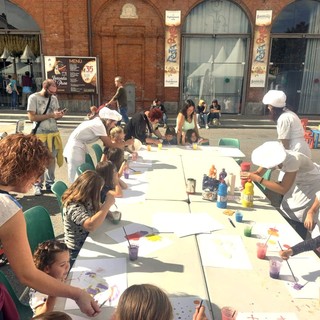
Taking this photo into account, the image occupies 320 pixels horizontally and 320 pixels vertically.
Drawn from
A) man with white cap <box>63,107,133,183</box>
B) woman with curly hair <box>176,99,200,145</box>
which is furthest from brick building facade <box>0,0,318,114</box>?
man with white cap <box>63,107,133,183</box>

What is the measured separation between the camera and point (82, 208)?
313cm

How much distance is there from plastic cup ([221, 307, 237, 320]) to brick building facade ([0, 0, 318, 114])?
13.7 metres

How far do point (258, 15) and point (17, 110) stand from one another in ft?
38.0

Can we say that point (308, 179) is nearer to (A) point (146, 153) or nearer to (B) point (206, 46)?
(A) point (146, 153)

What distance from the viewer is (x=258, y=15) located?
14.5m

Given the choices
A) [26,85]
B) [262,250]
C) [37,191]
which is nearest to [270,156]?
[262,250]

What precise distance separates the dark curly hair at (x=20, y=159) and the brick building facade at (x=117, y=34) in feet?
44.3

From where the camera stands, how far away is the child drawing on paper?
1.61 metres

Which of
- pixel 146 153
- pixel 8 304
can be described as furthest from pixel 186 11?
pixel 8 304

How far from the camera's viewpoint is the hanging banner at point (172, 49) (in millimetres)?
14578

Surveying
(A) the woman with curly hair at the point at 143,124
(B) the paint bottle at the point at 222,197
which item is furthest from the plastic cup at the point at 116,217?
→ (A) the woman with curly hair at the point at 143,124

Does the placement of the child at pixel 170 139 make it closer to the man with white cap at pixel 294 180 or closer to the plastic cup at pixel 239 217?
the man with white cap at pixel 294 180

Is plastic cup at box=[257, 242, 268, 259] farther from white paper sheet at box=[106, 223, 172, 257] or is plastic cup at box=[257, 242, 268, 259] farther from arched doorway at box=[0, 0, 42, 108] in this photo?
arched doorway at box=[0, 0, 42, 108]

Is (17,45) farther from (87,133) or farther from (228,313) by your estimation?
(228,313)
